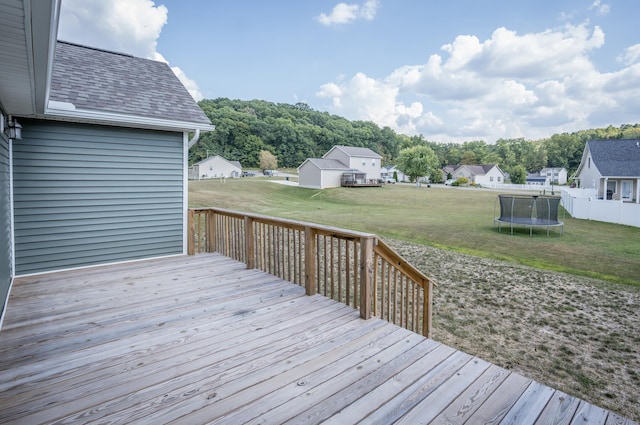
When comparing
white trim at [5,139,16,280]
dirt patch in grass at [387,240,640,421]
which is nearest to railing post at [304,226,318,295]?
dirt patch in grass at [387,240,640,421]

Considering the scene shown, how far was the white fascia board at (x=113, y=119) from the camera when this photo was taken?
4324 mm

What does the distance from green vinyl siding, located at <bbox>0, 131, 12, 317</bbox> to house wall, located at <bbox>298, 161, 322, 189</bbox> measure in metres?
28.0

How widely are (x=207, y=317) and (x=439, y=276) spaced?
437cm

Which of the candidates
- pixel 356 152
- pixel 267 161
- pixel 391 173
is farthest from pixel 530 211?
pixel 391 173

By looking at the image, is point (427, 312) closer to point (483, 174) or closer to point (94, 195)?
point (94, 195)

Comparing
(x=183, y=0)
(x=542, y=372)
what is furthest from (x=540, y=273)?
(x=183, y=0)

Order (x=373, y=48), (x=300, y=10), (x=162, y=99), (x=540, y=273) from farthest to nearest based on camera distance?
(x=373, y=48)
(x=300, y=10)
(x=540, y=273)
(x=162, y=99)

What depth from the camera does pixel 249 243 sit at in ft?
16.1

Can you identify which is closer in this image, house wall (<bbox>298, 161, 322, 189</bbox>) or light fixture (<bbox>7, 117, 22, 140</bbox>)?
light fixture (<bbox>7, 117, 22, 140</bbox>)

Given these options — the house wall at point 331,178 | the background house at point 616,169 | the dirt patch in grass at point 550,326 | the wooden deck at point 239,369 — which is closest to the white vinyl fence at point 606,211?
the background house at point 616,169

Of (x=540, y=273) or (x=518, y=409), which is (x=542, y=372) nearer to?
(x=518, y=409)

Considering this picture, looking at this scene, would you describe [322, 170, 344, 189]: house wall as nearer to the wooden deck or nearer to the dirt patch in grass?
the dirt patch in grass

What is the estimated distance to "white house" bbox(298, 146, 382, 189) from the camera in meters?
32.5

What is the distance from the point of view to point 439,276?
20.1ft
